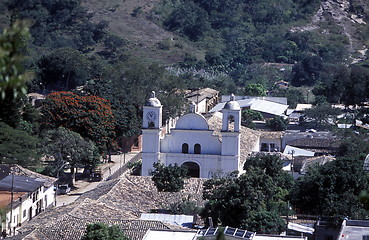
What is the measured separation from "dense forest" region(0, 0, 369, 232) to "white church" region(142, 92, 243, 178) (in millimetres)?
2552

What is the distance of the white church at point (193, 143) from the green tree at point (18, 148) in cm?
445

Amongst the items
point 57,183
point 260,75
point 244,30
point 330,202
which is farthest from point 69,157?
point 244,30

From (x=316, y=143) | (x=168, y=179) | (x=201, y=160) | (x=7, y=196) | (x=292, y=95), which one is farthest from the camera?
(x=292, y=95)

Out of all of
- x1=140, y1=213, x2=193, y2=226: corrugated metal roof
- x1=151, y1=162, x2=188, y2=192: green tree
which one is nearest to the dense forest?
x1=140, y1=213, x2=193, y2=226: corrugated metal roof

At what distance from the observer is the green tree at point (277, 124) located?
180 feet

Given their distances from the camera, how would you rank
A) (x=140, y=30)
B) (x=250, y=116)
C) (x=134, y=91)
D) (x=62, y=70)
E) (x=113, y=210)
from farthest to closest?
(x=140, y=30) → (x=62, y=70) → (x=250, y=116) → (x=134, y=91) → (x=113, y=210)

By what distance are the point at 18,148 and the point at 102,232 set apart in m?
17.5

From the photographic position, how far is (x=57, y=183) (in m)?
38.8

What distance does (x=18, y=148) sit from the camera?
3822 cm

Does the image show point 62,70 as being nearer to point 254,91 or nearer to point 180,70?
point 254,91

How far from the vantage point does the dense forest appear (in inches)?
1184

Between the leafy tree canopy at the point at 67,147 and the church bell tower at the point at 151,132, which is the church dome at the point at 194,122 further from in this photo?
the leafy tree canopy at the point at 67,147

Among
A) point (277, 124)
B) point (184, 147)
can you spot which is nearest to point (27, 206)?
point (184, 147)

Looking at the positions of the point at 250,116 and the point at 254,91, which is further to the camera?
the point at 254,91
